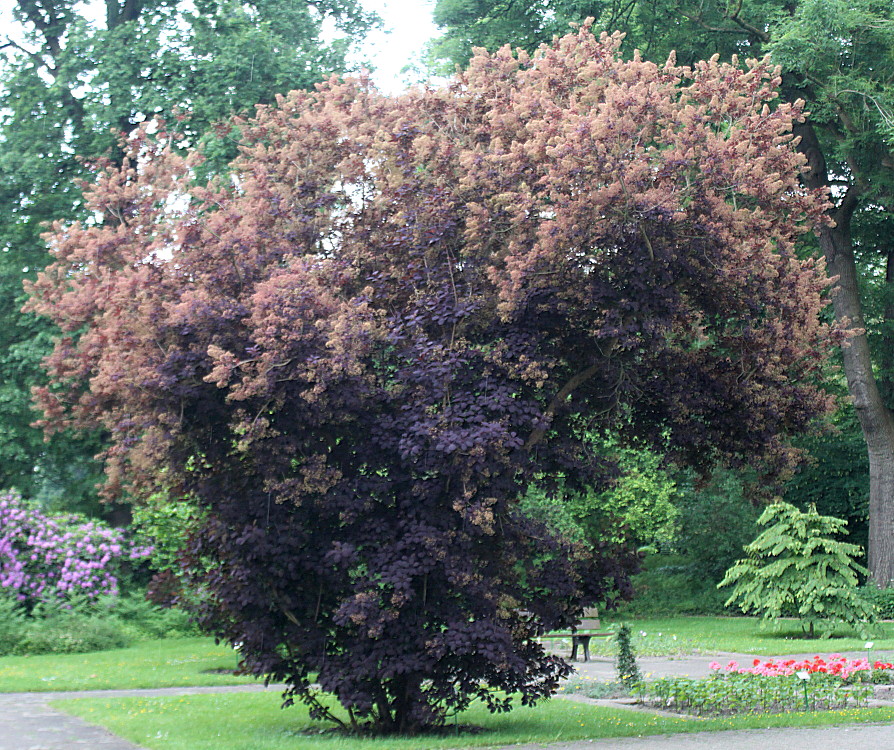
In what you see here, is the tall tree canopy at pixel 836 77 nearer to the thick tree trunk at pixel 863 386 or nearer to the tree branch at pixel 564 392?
the thick tree trunk at pixel 863 386

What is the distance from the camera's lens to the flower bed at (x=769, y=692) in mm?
11664

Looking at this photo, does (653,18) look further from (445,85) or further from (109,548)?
(109,548)

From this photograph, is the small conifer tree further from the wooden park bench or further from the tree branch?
the tree branch

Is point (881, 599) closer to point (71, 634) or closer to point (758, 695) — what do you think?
point (758, 695)

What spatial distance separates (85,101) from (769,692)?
63.3 ft

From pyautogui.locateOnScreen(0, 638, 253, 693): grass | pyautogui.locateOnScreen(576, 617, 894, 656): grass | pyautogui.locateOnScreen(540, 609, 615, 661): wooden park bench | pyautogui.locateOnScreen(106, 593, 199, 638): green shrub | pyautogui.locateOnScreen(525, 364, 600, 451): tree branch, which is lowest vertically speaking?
pyautogui.locateOnScreen(576, 617, 894, 656): grass

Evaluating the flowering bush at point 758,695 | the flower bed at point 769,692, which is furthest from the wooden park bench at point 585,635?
the flowering bush at point 758,695

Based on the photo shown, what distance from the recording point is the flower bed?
11.7 meters

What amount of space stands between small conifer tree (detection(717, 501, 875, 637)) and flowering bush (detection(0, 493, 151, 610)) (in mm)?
13238

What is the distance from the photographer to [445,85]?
11.4 m

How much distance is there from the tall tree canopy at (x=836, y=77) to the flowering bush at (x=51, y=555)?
13.9m

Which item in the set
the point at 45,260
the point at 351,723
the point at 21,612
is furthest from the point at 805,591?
the point at 45,260

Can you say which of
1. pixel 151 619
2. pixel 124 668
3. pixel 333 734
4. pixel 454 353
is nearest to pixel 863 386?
pixel 151 619

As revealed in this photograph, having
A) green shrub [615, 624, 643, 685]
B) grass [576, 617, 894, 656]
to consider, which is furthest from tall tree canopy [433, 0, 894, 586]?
green shrub [615, 624, 643, 685]
